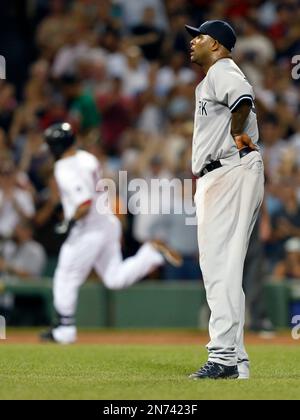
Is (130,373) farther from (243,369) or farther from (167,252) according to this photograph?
(167,252)

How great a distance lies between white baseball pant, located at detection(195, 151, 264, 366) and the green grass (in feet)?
1.08

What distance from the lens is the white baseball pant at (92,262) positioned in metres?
12.2

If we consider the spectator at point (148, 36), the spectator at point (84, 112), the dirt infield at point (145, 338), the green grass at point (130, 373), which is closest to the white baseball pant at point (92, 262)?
the dirt infield at point (145, 338)

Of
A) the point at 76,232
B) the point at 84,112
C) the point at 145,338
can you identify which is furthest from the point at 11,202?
the point at 145,338

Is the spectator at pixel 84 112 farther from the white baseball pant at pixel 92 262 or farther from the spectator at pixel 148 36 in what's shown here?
the white baseball pant at pixel 92 262

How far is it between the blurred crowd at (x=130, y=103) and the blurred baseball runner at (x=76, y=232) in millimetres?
1949

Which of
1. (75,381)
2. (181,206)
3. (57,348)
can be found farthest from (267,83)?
(75,381)

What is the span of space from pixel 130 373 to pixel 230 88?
2.19m

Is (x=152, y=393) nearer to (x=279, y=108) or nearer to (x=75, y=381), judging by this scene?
(x=75, y=381)

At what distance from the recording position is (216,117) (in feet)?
23.9

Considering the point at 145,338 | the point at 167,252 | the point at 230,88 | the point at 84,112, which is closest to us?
the point at 230,88

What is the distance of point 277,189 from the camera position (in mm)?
15570

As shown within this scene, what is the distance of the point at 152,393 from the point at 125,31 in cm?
1304

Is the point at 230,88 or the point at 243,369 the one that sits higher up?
the point at 230,88
